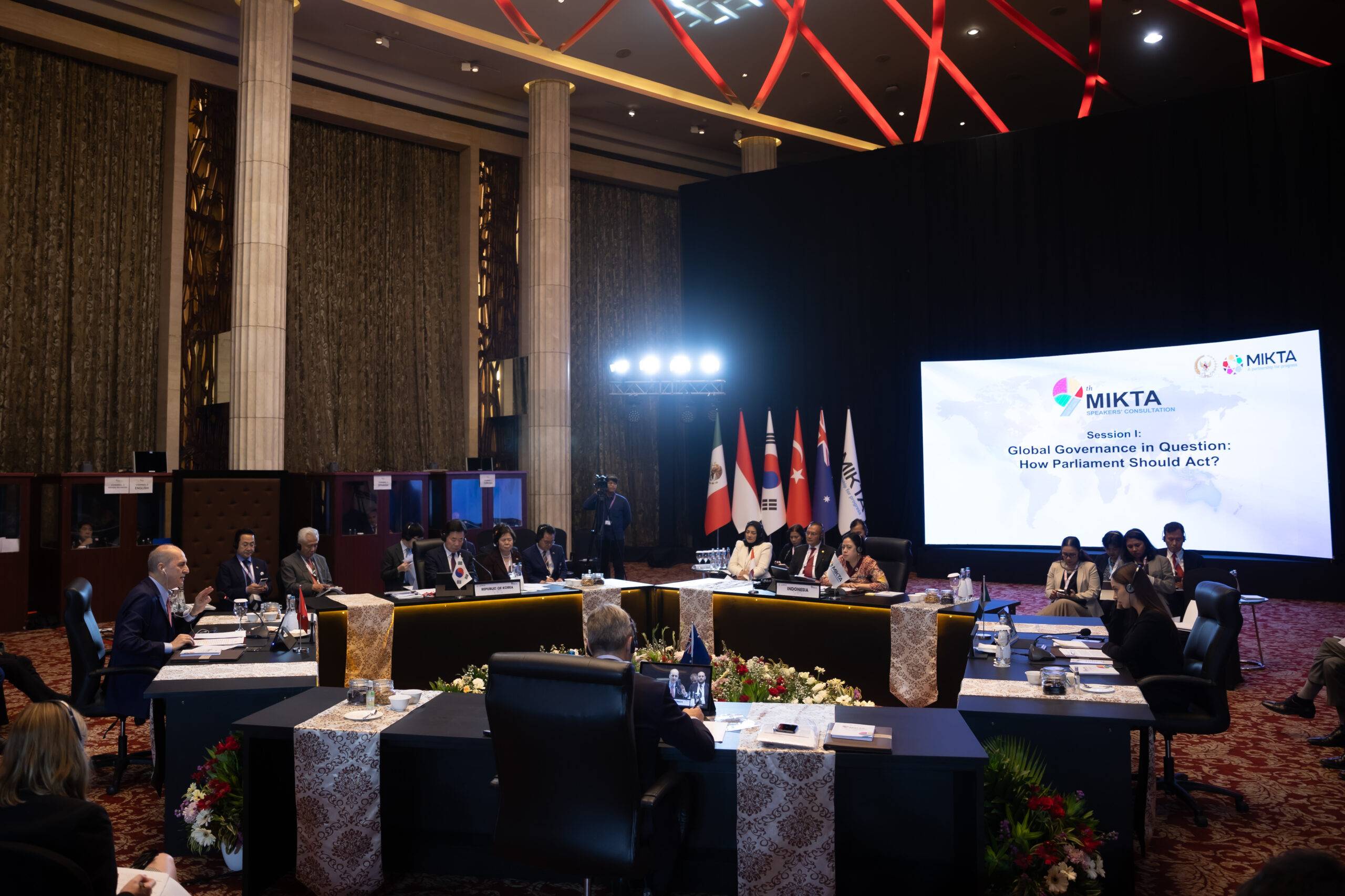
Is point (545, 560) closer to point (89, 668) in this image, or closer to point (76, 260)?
point (89, 668)

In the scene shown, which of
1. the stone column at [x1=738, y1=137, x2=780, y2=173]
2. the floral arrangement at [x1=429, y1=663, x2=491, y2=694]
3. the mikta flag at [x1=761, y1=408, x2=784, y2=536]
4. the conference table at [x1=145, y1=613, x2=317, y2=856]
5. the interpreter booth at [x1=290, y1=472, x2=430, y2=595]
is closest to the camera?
the conference table at [x1=145, y1=613, x2=317, y2=856]

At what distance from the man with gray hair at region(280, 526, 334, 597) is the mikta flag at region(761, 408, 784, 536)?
6.58 m

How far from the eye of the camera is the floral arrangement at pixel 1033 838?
292 cm

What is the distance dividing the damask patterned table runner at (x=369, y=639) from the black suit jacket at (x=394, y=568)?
3.31 ft

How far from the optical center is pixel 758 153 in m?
13.8

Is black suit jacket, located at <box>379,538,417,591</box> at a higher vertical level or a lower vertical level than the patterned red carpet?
higher

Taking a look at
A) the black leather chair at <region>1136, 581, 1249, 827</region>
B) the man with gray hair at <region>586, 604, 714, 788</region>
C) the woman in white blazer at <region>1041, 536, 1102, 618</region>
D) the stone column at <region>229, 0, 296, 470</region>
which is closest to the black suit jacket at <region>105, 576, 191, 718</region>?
the man with gray hair at <region>586, 604, 714, 788</region>

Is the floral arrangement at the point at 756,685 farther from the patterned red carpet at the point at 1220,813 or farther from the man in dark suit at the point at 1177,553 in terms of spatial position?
the man in dark suit at the point at 1177,553

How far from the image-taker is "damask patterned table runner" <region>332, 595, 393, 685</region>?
5652 millimetres

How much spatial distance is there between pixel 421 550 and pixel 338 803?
410cm

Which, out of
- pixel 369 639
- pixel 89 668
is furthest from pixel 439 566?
pixel 89 668

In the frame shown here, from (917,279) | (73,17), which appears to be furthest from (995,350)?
(73,17)

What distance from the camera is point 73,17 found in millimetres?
9461

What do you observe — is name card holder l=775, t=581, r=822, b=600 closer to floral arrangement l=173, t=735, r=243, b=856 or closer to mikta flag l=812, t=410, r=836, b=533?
floral arrangement l=173, t=735, r=243, b=856
